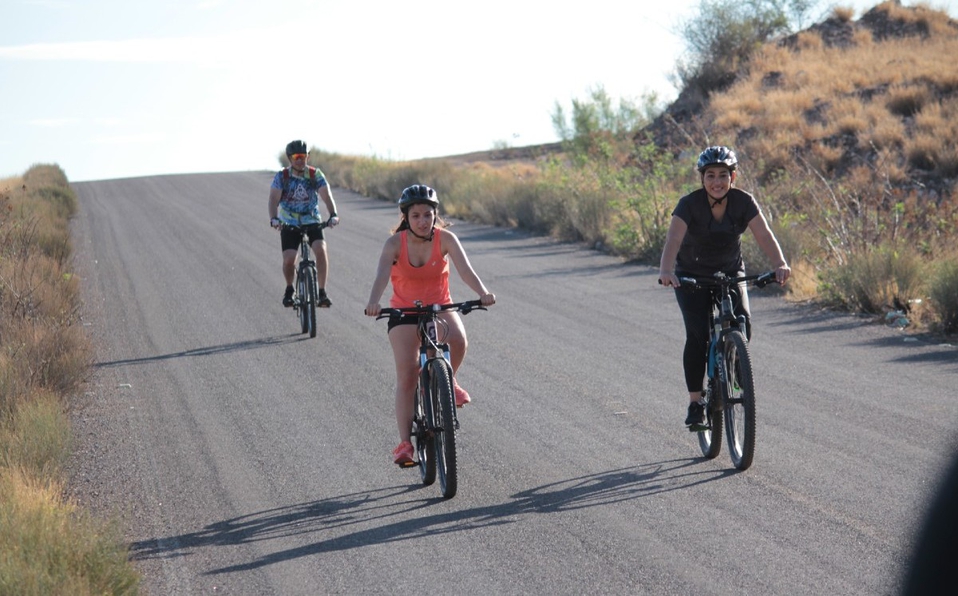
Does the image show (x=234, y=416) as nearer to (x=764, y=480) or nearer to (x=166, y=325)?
(x=764, y=480)

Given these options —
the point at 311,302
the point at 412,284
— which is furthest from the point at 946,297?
the point at 412,284

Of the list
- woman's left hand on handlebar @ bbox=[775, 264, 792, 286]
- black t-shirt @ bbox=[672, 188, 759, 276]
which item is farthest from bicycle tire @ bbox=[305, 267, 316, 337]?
woman's left hand on handlebar @ bbox=[775, 264, 792, 286]

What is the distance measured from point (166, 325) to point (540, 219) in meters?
10.9

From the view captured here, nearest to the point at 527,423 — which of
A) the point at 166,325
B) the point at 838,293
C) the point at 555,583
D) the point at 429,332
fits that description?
the point at 429,332

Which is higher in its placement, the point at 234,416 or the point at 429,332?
the point at 429,332

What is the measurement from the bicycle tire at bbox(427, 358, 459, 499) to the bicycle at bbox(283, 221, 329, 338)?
6360 mm

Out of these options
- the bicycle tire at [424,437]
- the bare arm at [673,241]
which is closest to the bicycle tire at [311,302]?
the bicycle tire at [424,437]

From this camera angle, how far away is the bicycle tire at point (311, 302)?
1345cm

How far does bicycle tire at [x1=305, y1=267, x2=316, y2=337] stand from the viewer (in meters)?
13.4

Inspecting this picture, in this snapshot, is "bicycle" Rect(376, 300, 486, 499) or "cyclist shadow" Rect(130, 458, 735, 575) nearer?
"cyclist shadow" Rect(130, 458, 735, 575)

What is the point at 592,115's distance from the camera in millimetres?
43188

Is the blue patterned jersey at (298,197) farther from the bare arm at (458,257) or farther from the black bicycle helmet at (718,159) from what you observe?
the black bicycle helmet at (718,159)

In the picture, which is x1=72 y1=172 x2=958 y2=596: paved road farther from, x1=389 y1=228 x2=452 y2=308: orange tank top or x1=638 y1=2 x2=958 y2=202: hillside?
x1=638 y1=2 x2=958 y2=202: hillside

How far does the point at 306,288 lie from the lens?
1357 cm
